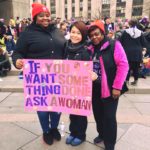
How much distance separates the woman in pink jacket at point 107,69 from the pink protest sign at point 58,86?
5.6 inches

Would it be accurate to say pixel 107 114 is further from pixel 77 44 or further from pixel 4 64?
pixel 4 64

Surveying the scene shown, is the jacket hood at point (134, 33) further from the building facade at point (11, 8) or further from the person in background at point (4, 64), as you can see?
the building facade at point (11, 8)

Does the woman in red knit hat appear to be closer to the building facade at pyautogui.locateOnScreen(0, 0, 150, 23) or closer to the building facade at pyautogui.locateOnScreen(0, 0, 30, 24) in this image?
the building facade at pyautogui.locateOnScreen(0, 0, 30, 24)

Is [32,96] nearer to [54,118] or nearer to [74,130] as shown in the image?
[54,118]

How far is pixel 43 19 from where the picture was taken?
2.81 m

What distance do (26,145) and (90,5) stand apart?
85.0 meters

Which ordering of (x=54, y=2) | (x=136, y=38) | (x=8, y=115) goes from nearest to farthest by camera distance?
1. (x=8, y=115)
2. (x=136, y=38)
3. (x=54, y=2)

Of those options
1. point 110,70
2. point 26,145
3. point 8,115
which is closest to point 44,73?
point 110,70

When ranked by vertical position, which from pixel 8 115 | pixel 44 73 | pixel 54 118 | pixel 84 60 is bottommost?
pixel 8 115

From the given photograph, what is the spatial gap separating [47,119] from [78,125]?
17.5 inches

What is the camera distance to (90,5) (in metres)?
83.8

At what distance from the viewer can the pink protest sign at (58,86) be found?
276cm

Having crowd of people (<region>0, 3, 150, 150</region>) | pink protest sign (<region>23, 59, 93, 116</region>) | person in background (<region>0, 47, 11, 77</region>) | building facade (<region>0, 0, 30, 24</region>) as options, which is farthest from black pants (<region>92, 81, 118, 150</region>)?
building facade (<region>0, 0, 30, 24</region>)

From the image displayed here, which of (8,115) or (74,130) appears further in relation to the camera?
(8,115)
